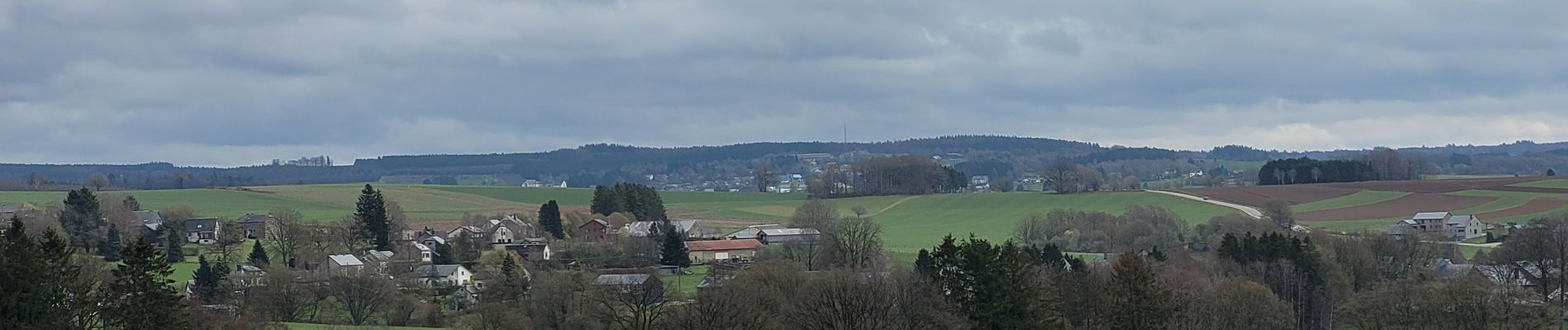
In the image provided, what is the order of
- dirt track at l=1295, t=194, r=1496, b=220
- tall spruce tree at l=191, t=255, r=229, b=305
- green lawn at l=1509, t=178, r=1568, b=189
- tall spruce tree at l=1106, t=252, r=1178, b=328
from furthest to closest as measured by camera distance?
green lawn at l=1509, t=178, r=1568, b=189 < dirt track at l=1295, t=194, r=1496, b=220 < tall spruce tree at l=191, t=255, r=229, b=305 < tall spruce tree at l=1106, t=252, r=1178, b=328

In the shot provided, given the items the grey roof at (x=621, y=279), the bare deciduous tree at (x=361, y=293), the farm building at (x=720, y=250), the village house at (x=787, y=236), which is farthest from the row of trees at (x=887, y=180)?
the bare deciduous tree at (x=361, y=293)

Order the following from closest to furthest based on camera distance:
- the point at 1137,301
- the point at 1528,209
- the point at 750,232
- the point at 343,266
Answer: the point at 1137,301
the point at 343,266
the point at 1528,209
the point at 750,232

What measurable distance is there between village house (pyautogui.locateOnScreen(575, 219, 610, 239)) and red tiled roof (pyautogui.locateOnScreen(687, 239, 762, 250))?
843 cm

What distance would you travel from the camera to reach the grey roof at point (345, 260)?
3480 inches

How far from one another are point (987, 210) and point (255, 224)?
63.6m

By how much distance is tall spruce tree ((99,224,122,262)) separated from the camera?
3696 inches

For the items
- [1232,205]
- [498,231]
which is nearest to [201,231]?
[498,231]

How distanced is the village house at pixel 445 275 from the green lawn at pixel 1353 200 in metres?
65.2

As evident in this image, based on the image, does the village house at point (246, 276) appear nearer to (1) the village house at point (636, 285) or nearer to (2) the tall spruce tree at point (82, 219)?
(2) the tall spruce tree at point (82, 219)

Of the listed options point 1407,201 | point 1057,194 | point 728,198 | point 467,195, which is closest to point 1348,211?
point 1407,201

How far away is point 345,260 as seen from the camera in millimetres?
90688

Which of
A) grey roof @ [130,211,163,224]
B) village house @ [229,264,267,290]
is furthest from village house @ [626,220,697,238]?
grey roof @ [130,211,163,224]

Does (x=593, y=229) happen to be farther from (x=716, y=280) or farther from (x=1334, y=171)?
(x=1334, y=171)

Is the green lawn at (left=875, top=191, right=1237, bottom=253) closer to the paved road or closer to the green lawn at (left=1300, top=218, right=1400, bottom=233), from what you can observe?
the paved road
